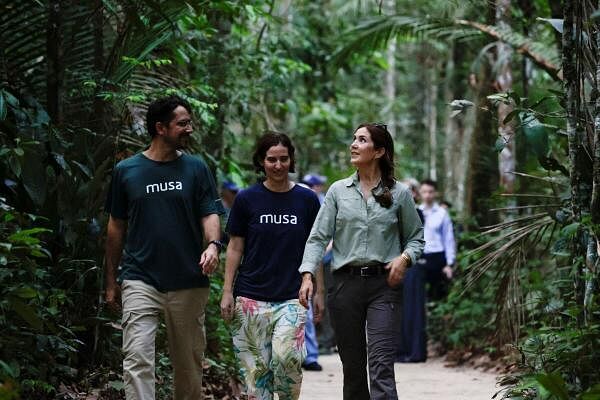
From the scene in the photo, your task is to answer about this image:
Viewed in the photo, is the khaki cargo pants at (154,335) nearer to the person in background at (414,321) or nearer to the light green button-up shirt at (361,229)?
the light green button-up shirt at (361,229)

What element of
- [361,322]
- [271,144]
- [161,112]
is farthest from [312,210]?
[161,112]

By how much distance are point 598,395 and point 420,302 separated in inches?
374

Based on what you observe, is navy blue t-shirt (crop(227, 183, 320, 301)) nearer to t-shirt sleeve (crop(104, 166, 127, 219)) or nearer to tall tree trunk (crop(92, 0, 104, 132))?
t-shirt sleeve (crop(104, 166, 127, 219))

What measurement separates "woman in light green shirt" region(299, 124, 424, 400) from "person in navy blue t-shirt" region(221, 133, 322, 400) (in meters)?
0.27

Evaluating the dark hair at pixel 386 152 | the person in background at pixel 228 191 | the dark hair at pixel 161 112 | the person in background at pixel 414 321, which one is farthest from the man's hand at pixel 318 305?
the person in background at pixel 414 321

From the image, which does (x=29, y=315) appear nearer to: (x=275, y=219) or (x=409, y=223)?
(x=275, y=219)

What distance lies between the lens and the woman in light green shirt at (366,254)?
6.86m

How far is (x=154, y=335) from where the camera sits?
6844 millimetres

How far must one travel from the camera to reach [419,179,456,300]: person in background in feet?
49.5

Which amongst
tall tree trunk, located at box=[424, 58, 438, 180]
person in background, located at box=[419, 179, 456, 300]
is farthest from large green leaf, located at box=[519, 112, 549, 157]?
tall tree trunk, located at box=[424, 58, 438, 180]

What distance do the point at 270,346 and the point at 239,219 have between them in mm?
918

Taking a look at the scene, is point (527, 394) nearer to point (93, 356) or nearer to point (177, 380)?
A: point (177, 380)

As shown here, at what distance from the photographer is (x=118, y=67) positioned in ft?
28.7

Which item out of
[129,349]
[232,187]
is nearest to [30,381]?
[129,349]
